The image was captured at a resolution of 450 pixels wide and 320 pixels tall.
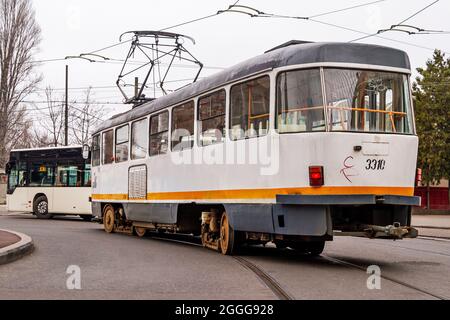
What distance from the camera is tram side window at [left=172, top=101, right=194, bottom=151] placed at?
12.4m

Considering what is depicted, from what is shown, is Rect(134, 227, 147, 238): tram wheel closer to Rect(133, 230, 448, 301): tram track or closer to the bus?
Rect(133, 230, 448, 301): tram track

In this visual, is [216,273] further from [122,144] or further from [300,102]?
[122,144]

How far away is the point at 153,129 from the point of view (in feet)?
46.9

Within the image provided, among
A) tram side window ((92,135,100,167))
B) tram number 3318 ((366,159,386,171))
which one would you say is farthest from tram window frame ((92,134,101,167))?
tram number 3318 ((366,159,386,171))

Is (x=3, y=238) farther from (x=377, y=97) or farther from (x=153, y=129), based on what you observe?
(x=377, y=97)

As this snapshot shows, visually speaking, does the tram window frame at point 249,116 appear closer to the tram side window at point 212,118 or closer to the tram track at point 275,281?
the tram side window at point 212,118

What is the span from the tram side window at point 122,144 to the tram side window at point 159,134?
1934 mm

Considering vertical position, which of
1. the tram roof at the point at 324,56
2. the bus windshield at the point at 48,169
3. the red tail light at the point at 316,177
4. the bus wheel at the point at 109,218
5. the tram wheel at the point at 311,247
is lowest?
the tram wheel at the point at 311,247

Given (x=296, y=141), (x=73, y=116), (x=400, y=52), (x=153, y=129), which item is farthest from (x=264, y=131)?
(x=73, y=116)

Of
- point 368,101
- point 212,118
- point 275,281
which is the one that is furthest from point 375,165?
point 212,118

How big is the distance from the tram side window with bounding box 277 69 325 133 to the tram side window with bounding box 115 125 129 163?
726cm

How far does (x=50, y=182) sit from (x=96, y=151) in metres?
A: 8.19

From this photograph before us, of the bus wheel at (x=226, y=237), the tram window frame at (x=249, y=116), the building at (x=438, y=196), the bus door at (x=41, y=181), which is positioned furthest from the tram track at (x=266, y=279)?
the building at (x=438, y=196)

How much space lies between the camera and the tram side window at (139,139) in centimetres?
1480
